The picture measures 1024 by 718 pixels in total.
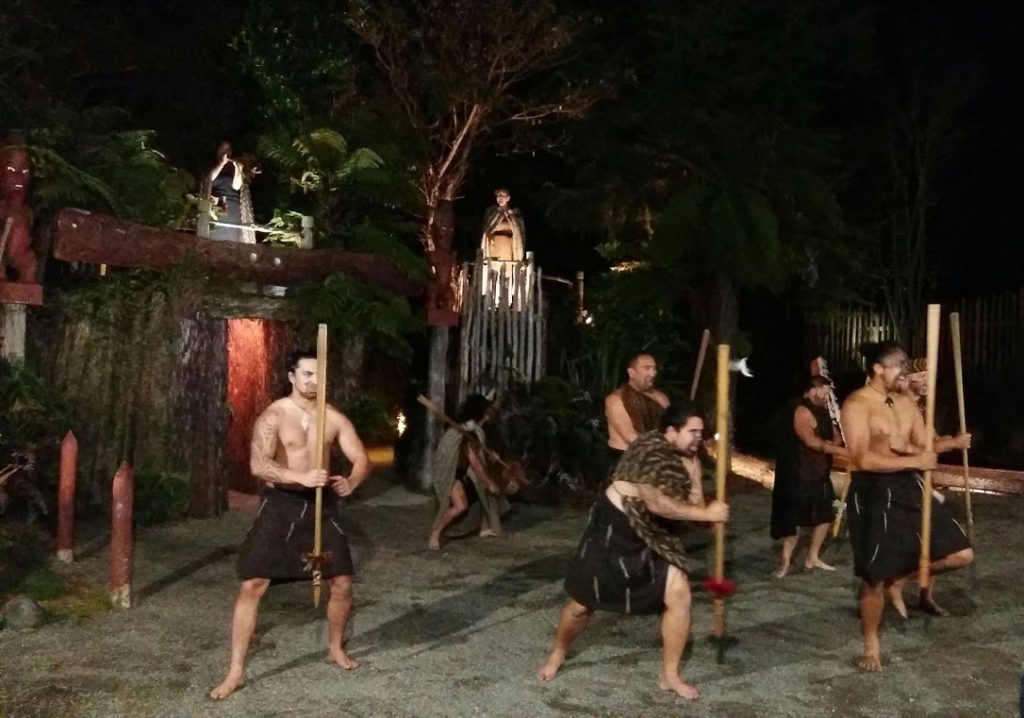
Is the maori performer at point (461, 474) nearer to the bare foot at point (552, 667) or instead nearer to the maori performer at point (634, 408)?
the maori performer at point (634, 408)

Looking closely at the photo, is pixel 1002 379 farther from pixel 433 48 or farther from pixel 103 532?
pixel 103 532

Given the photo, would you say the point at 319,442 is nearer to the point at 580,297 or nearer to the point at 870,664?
the point at 870,664

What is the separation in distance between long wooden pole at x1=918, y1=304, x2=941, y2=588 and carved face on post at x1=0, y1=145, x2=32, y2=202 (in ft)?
23.3

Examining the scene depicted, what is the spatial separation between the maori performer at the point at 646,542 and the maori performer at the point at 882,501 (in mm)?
1180

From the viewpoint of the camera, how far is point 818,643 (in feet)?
22.1

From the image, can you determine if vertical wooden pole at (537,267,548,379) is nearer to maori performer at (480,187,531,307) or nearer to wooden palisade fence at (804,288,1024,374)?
maori performer at (480,187,531,307)

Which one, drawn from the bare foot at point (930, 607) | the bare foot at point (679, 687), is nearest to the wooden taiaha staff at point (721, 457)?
the bare foot at point (679, 687)

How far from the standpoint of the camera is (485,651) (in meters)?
6.53

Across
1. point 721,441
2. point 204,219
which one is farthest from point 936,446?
point 204,219

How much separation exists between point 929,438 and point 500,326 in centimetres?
741

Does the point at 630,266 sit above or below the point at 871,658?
above

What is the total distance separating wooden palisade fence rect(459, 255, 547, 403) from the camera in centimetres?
1296

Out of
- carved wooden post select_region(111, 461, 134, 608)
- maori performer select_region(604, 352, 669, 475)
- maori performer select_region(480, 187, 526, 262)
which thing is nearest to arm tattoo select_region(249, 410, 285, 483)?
carved wooden post select_region(111, 461, 134, 608)

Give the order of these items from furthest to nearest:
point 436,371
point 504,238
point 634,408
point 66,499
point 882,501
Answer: point 504,238 → point 436,371 → point 66,499 → point 634,408 → point 882,501
